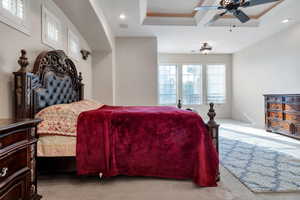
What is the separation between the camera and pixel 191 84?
287 inches

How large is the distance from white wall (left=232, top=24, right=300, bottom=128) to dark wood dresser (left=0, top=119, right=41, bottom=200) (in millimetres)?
5432

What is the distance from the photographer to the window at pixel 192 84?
717 cm


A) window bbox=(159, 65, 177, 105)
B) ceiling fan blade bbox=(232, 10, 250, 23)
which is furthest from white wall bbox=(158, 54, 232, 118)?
ceiling fan blade bbox=(232, 10, 250, 23)

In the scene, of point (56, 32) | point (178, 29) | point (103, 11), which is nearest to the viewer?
point (56, 32)

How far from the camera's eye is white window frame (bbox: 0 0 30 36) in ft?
5.58

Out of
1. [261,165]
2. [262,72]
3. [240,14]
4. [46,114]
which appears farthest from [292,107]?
[46,114]

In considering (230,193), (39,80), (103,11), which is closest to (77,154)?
(39,80)

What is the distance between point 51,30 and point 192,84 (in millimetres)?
5760

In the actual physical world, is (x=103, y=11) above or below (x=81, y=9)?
above

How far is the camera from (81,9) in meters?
2.86

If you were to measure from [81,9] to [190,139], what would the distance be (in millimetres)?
2710

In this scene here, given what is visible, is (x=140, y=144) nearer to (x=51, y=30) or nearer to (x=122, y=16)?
(x=51, y=30)

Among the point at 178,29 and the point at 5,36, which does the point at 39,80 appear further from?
the point at 178,29

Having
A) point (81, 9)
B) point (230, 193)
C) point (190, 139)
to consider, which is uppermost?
point (81, 9)
